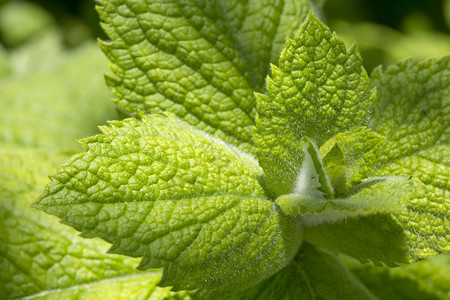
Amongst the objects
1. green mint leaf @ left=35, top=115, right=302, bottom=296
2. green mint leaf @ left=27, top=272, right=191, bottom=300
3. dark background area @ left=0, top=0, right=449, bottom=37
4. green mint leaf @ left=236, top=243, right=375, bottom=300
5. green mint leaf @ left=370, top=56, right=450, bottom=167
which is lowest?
green mint leaf @ left=27, top=272, right=191, bottom=300

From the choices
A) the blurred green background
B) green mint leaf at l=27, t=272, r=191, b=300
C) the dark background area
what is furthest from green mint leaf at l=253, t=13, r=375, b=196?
the dark background area

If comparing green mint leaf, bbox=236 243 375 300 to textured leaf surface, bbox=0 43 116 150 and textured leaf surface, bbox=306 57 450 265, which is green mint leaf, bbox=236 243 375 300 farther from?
textured leaf surface, bbox=0 43 116 150

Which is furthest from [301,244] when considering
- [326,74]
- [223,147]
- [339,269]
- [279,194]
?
[326,74]

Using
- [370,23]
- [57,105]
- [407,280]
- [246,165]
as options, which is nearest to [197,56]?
[246,165]

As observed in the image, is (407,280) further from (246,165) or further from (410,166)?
(246,165)

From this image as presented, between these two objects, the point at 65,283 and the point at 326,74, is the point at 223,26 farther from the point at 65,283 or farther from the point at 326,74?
the point at 65,283

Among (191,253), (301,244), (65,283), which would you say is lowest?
(65,283)

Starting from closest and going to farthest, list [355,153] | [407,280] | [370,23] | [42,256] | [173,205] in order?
[173,205] → [355,153] → [42,256] → [407,280] → [370,23]
